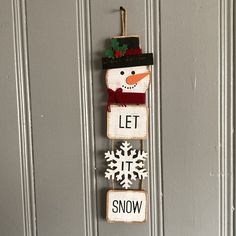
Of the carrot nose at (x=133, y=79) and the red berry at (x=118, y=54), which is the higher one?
the red berry at (x=118, y=54)

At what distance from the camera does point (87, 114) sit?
979mm

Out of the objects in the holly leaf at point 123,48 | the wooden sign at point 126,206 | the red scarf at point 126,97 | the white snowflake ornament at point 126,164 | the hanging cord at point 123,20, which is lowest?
the wooden sign at point 126,206

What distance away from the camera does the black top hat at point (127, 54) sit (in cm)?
93

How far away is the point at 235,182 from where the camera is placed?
3.11ft

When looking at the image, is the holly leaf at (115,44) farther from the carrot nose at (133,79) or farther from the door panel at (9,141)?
the door panel at (9,141)

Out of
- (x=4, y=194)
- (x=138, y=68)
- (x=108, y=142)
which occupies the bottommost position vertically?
(x=4, y=194)

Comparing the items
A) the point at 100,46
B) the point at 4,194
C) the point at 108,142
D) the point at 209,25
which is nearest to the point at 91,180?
the point at 108,142

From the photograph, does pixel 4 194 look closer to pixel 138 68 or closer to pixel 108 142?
pixel 108 142

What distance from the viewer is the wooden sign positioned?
962 millimetres

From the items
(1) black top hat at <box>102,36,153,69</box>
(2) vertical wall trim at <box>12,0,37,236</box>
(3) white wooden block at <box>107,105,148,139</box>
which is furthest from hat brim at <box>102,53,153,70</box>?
(2) vertical wall trim at <box>12,0,37,236</box>

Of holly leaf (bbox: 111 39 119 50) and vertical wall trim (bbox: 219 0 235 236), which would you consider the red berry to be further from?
vertical wall trim (bbox: 219 0 235 236)

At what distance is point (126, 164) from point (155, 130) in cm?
11

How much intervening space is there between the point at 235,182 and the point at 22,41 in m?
0.66

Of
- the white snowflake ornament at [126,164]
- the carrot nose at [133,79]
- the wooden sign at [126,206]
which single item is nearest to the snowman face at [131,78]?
the carrot nose at [133,79]
